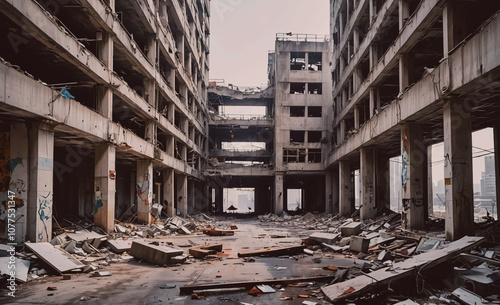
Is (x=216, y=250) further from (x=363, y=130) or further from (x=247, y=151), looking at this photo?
(x=247, y=151)

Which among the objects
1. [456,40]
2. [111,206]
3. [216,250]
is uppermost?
[456,40]

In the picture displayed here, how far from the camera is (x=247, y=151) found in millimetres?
41844

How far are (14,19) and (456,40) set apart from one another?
12.6 meters

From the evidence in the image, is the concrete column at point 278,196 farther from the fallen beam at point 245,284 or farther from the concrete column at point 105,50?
the fallen beam at point 245,284

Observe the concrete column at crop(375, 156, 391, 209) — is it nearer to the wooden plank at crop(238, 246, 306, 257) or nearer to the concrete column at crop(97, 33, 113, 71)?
the wooden plank at crop(238, 246, 306, 257)

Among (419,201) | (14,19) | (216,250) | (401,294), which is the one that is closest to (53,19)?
(14,19)

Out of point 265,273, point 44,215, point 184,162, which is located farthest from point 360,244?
point 184,162

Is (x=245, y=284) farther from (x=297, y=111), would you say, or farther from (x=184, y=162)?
(x=297, y=111)

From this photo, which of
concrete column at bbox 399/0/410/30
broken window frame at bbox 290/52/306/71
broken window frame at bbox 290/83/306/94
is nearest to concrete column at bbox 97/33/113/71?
concrete column at bbox 399/0/410/30

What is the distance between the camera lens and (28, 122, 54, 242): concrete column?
35.2 ft

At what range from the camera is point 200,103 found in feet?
123

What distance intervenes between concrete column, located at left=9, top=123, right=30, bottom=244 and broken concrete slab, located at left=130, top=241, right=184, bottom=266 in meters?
3.18

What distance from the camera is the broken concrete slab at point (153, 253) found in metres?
10.2

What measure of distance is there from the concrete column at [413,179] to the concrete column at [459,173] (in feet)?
12.1
